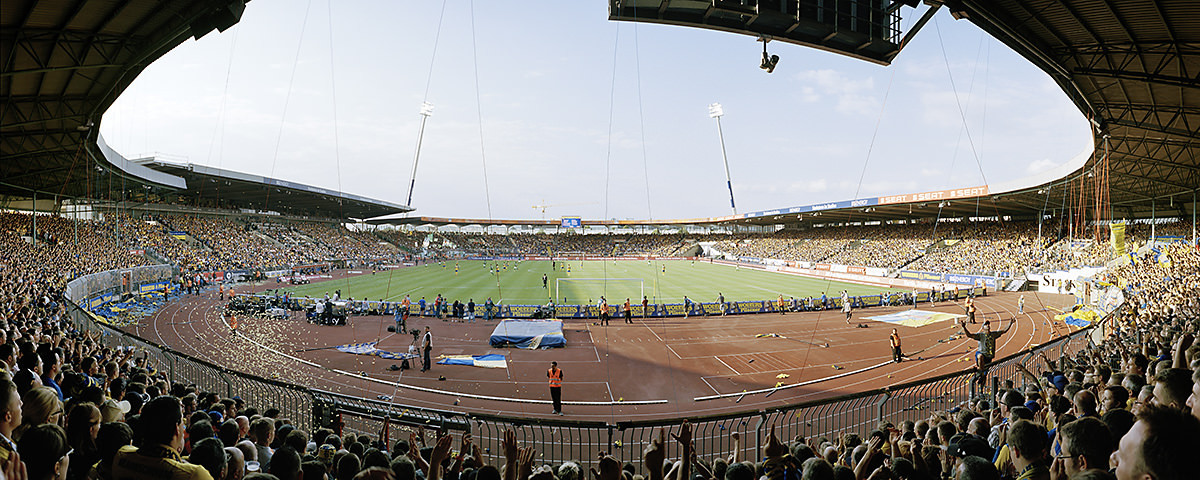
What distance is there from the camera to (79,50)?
1169cm

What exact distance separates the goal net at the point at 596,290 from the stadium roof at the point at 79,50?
72.9 feet

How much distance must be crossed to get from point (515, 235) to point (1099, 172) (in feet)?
316

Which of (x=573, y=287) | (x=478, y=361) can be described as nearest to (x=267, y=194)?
(x=573, y=287)

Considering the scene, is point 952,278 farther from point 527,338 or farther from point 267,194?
point 267,194

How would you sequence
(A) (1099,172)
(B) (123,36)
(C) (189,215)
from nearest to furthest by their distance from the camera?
(B) (123,36)
(A) (1099,172)
(C) (189,215)

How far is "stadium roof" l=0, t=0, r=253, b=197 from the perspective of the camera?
9.60m

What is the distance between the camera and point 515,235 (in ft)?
365

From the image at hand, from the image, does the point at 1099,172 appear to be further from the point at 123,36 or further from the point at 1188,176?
the point at 123,36

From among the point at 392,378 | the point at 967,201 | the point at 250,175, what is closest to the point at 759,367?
the point at 392,378

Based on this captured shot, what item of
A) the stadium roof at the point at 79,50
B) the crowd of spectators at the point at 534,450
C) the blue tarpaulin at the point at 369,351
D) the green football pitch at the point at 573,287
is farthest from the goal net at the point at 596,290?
the crowd of spectators at the point at 534,450

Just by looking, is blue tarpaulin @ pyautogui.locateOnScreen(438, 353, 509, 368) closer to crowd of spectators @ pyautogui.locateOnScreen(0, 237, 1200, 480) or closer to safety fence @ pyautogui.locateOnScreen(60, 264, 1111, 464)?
safety fence @ pyautogui.locateOnScreen(60, 264, 1111, 464)

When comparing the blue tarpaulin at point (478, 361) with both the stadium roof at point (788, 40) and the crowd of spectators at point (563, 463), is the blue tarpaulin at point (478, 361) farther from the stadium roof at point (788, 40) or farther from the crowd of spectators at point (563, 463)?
the stadium roof at point (788, 40)

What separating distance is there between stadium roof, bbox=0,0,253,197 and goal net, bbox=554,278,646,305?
22.2 metres

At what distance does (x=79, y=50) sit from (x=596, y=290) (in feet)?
99.3
